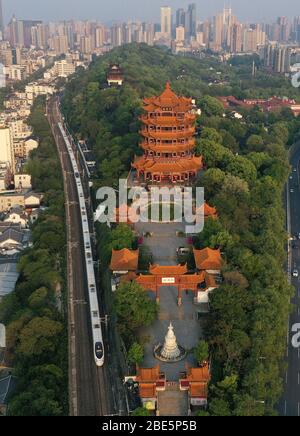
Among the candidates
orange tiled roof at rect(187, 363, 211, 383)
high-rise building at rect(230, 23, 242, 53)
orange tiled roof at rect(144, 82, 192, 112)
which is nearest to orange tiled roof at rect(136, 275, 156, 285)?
orange tiled roof at rect(187, 363, 211, 383)

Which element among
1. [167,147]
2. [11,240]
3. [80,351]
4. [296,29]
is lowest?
[80,351]

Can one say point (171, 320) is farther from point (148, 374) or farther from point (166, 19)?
point (166, 19)

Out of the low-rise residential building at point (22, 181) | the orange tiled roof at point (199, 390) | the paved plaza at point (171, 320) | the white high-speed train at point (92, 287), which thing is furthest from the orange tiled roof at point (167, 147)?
the orange tiled roof at point (199, 390)

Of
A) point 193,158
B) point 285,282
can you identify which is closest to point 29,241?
point 193,158

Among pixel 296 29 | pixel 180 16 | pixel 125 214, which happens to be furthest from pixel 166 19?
pixel 125 214

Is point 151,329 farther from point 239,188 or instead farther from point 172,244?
point 239,188

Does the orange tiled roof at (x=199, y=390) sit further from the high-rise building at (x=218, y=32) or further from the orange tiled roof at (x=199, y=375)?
the high-rise building at (x=218, y=32)

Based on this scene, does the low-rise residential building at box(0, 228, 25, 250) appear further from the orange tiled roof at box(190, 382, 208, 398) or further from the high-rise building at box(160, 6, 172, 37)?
the high-rise building at box(160, 6, 172, 37)
